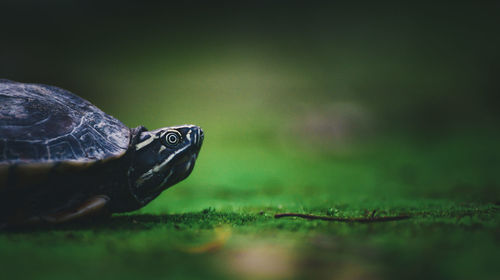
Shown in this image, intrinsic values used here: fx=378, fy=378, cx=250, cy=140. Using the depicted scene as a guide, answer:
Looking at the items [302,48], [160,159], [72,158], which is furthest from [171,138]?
[302,48]

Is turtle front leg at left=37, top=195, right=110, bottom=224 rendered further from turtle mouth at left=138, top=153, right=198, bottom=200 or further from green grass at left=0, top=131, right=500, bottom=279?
turtle mouth at left=138, top=153, right=198, bottom=200

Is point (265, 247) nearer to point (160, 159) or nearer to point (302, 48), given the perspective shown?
point (160, 159)

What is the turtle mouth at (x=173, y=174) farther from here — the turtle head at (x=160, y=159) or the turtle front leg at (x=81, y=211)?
the turtle front leg at (x=81, y=211)

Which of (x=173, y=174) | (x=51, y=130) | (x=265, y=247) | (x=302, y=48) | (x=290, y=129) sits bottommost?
(x=265, y=247)

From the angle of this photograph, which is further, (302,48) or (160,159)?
(302,48)

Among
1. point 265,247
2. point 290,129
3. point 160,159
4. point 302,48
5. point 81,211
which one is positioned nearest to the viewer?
point 265,247

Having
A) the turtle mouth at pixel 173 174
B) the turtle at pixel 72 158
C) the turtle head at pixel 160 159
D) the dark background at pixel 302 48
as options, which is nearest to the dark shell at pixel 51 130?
the turtle at pixel 72 158

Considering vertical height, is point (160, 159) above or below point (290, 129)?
below

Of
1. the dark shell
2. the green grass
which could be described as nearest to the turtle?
the dark shell
